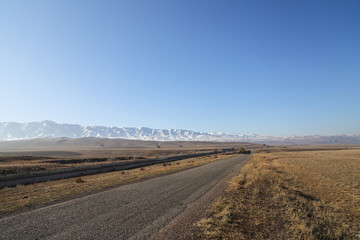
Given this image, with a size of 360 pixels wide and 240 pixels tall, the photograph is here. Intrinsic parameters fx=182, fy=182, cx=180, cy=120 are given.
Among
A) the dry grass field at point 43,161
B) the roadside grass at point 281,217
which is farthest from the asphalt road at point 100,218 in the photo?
the dry grass field at point 43,161

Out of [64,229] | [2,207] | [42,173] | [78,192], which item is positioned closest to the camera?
[64,229]

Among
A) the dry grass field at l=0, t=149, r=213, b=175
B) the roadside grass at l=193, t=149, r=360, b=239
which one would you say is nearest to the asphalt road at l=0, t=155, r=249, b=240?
the roadside grass at l=193, t=149, r=360, b=239

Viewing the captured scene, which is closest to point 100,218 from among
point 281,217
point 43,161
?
point 281,217

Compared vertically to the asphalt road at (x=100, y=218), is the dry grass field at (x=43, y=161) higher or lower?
lower

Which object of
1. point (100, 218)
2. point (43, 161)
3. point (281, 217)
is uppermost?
point (281, 217)

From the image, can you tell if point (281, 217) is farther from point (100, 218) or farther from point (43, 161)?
point (43, 161)

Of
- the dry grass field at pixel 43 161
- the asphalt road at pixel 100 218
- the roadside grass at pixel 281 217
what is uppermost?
the roadside grass at pixel 281 217

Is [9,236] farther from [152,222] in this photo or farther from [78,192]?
[78,192]

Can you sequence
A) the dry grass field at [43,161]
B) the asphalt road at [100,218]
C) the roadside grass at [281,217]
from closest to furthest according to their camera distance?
the roadside grass at [281,217] < the asphalt road at [100,218] < the dry grass field at [43,161]

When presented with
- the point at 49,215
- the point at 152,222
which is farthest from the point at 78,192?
the point at 152,222

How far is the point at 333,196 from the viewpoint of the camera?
11742 mm

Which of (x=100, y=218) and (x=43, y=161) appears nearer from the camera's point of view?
(x=100, y=218)

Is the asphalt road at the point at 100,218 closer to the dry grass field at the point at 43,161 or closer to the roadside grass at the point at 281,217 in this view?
the roadside grass at the point at 281,217

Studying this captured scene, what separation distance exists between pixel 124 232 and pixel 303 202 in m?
9.38
